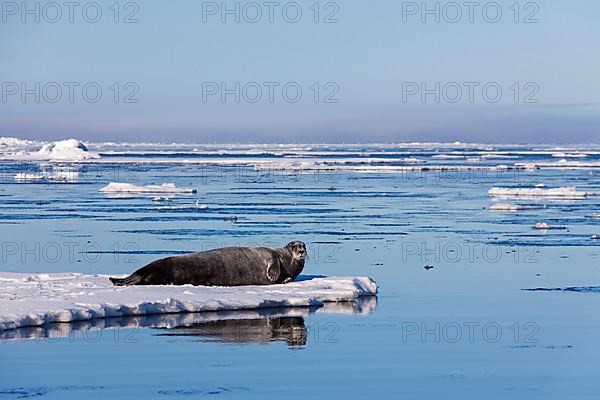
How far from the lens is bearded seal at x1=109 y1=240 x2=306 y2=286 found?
1009 cm

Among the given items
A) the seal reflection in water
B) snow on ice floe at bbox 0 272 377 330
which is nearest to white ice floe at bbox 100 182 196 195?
snow on ice floe at bbox 0 272 377 330

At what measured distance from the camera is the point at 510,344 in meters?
7.27

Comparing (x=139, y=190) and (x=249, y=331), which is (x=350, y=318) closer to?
(x=249, y=331)

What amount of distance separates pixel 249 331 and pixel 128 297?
54.6 inches

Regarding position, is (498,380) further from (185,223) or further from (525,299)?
(185,223)

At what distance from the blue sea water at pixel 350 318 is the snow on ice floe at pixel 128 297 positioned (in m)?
0.24

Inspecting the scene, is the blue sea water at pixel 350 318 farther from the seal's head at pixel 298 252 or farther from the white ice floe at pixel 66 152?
the white ice floe at pixel 66 152

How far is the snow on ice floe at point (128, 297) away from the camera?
8.12 metres

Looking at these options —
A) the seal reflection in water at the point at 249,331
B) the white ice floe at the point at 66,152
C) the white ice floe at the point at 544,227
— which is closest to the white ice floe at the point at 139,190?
the white ice floe at the point at 544,227

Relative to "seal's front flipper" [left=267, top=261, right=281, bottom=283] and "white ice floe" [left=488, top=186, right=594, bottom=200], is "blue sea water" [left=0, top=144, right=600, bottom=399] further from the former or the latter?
"white ice floe" [left=488, top=186, right=594, bottom=200]

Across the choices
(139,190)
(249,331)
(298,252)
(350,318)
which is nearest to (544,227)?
(298,252)

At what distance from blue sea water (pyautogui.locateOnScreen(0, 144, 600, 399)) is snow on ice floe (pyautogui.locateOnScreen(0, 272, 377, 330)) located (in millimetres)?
237

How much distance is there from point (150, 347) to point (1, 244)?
7871mm

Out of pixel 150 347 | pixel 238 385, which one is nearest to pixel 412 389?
pixel 238 385
